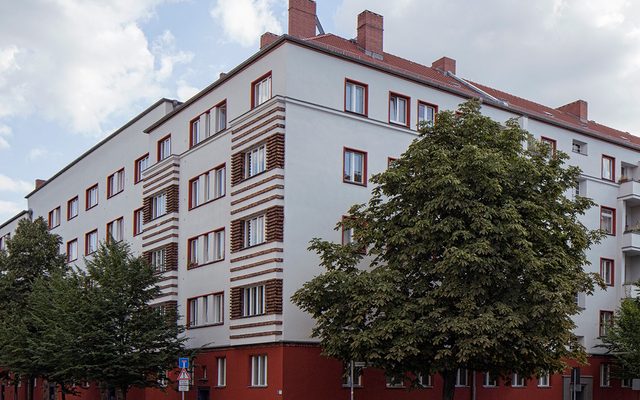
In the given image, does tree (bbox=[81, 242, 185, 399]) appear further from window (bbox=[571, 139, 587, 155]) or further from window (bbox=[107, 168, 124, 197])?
window (bbox=[571, 139, 587, 155])

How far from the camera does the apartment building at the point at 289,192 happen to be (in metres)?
35.5

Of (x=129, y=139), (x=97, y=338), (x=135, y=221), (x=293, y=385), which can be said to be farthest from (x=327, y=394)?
(x=129, y=139)

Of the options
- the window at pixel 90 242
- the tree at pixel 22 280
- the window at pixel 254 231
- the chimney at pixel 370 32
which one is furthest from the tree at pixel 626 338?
the window at pixel 90 242

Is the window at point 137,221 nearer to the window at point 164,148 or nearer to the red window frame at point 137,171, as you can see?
the red window frame at point 137,171

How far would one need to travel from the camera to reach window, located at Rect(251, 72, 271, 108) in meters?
37.5

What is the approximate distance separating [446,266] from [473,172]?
3408mm

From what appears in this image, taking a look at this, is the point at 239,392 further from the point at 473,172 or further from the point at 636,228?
the point at 636,228

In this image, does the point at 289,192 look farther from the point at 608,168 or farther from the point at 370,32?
the point at 608,168

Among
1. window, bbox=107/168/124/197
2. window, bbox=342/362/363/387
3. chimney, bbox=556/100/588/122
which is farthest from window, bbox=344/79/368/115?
chimney, bbox=556/100/588/122

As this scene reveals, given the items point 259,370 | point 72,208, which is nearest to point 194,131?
point 259,370

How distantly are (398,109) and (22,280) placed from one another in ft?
88.9

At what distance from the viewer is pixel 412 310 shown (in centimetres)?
3056

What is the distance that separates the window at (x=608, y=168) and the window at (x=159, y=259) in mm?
24066

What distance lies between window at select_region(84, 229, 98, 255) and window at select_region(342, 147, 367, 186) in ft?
81.6
